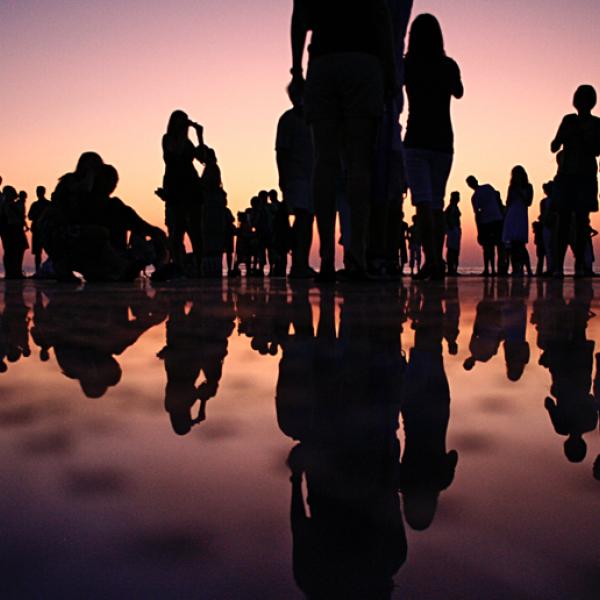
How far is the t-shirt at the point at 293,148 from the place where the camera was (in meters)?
5.41

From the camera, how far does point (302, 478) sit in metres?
0.40

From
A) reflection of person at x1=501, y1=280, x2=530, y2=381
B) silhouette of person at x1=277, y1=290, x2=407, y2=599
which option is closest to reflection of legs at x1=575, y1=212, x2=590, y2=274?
reflection of person at x1=501, y1=280, x2=530, y2=381

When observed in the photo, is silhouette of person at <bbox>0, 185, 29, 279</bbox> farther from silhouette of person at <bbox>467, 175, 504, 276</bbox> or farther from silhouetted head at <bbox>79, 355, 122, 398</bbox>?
silhouetted head at <bbox>79, 355, 122, 398</bbox>

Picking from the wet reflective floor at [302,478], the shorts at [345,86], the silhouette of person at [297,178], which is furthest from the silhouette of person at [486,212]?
the wet reflective floor at [302,478]

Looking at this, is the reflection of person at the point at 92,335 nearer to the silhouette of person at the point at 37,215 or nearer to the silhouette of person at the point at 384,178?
the silhouette of person at the point at 384,178

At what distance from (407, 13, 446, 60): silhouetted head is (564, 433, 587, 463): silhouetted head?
4.43m

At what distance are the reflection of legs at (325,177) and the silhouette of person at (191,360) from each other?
2067mm

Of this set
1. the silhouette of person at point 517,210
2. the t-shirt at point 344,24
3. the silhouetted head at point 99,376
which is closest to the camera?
the silhouetted head at point 99,376

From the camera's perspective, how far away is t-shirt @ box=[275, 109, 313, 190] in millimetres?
5414

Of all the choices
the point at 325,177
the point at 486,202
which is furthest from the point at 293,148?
the point at 486,202

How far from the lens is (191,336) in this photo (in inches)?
48.6

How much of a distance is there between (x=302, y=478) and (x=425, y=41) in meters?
Answer: 4.59

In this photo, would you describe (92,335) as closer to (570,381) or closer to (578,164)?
(570,381)

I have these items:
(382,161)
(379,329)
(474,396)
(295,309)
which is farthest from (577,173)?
(474,396)
